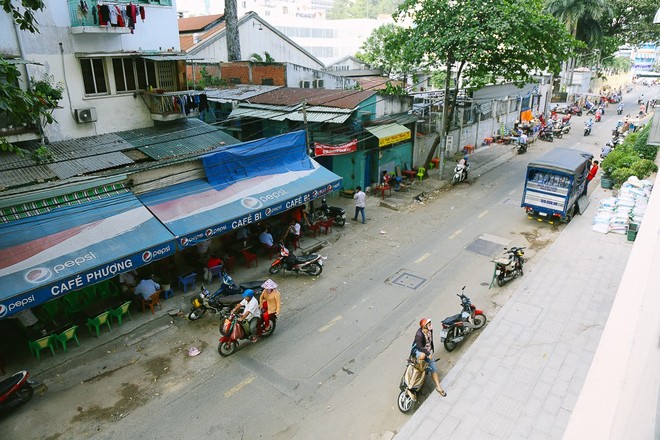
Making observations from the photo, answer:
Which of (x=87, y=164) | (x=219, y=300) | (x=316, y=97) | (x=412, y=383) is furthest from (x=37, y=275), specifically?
(x=316, y=97)

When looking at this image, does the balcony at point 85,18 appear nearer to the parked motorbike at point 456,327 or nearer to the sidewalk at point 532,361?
the parked motorbike at point 456,327

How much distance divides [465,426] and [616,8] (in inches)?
1938

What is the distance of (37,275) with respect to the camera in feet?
30.3

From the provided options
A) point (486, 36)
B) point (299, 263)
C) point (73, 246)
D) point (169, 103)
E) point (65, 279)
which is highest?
point (486, 36)

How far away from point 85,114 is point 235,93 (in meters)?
9.76

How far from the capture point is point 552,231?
17.2 meters

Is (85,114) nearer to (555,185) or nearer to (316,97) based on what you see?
(316,97)

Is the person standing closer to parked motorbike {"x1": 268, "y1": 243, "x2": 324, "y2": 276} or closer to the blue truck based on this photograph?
parked motorbike {"x1": 268, "y1": 243, "x2": 324, "y2": 276}

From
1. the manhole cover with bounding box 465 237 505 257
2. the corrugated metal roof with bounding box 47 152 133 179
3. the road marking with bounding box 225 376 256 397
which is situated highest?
the corrugated metal roof with bounding box 47 152 133 179

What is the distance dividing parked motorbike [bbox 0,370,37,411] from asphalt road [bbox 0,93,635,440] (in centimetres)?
19

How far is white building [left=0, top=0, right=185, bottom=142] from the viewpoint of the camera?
11812mm

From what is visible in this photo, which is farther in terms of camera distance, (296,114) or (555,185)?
(296,114)

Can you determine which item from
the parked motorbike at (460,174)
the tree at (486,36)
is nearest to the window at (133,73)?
the tree at (486,36)

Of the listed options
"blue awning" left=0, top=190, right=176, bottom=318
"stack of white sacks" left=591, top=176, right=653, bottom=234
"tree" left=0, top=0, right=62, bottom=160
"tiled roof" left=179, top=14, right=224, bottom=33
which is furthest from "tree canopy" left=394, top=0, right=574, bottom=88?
"tree" left=0, top=0, right=62, bottom=160
